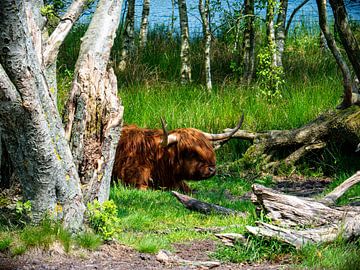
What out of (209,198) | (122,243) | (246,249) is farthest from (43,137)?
(209,198)

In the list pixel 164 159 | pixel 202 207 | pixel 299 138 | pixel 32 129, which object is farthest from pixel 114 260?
pixel 299 138

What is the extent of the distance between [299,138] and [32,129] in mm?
7725

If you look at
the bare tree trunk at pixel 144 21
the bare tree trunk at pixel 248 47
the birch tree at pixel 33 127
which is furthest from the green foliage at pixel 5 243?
the bare tree trunk at pixel 144 21

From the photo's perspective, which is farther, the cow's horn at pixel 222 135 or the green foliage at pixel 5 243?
the cow's horn at pixel 222 135

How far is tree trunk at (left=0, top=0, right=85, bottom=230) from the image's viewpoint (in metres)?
6.20

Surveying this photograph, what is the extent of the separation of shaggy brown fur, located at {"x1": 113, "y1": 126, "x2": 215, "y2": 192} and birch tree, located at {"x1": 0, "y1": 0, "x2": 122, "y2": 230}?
469cm

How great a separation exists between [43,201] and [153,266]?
106 cm

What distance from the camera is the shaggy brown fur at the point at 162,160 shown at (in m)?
11.9

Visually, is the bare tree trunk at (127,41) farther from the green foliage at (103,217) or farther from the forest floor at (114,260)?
the forest floor at (114,260)

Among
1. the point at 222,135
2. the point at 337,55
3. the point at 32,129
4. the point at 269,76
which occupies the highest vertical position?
the point at 337,55

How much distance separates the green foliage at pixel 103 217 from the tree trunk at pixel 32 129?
5.7 inches

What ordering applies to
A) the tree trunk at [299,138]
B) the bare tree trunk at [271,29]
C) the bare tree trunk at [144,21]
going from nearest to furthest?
the tree trunk at [299,138] → the bare tree trunk at [271,29] → the bare tree trunk at [144,21]

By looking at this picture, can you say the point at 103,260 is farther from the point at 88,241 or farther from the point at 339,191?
the point at 339,191

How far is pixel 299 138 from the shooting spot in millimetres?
13422
